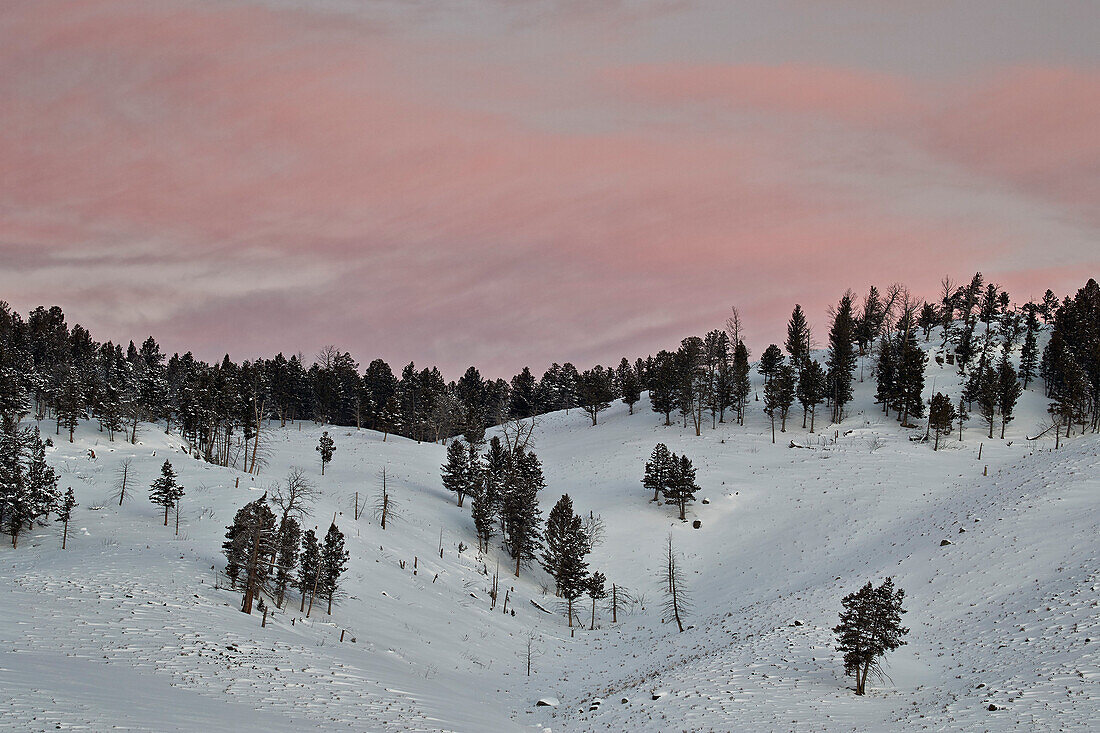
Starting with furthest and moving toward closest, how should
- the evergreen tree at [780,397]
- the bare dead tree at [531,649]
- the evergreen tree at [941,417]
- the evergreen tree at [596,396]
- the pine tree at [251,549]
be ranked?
the evergreen tree at [596,396]
the evergreen tree at [780,397]
the evergreen tree at [941,417]
the bare dead tree at [531,649]
the pine tree at [251,549]

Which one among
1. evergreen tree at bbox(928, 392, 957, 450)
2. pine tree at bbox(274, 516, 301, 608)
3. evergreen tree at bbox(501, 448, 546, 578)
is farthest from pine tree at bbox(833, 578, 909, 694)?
evergreen tree at bbox(928, 392, 957, 450)

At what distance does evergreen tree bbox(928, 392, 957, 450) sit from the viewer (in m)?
83.9

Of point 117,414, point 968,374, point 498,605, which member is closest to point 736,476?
point 498,605

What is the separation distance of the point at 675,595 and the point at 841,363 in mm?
69070

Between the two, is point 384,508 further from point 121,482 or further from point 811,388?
point 811,388

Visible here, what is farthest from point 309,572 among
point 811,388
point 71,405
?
point 811,388

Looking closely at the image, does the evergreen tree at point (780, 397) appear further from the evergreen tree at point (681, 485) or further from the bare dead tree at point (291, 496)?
the bare dead tree at point (291, 496)

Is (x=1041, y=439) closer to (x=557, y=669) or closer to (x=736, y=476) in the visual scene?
(x=736, y=476)

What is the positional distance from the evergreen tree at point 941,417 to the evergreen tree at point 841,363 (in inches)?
567

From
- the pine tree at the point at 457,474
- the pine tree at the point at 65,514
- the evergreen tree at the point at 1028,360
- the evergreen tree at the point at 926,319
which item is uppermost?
the evergreen tree at the point at 926,319

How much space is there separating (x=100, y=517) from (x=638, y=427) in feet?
252

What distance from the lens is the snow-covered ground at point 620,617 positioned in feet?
81.6

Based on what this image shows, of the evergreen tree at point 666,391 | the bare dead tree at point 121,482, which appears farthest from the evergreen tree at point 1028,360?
the bare dead tree at point 121,482

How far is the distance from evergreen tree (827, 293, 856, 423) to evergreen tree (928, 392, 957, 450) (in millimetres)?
14399
